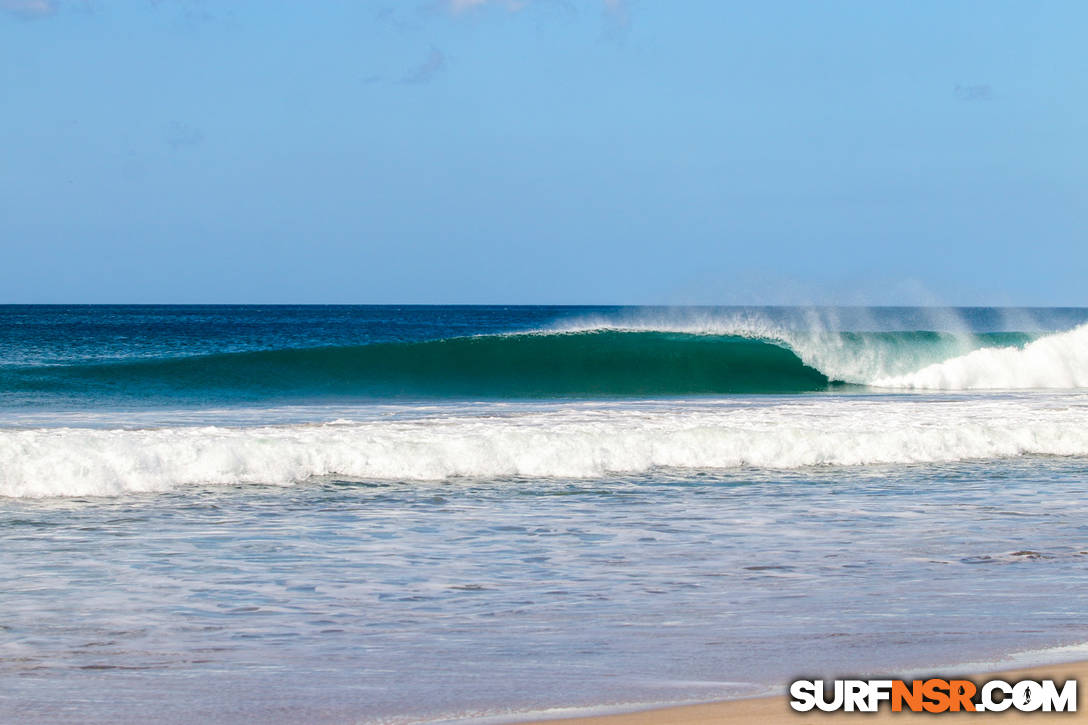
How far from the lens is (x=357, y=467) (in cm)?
979

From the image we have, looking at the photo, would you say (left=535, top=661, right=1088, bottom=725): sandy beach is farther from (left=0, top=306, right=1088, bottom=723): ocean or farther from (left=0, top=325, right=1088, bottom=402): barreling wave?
(left=0, top=325, right=1088, bottom=402): barreling wave

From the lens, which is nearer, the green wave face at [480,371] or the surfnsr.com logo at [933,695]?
the surfnsr.com logo at [933,695]

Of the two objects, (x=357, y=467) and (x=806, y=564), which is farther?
(x=357, y=467)

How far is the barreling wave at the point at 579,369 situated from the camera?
2072cm

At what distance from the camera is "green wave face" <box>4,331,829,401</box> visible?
814 inches

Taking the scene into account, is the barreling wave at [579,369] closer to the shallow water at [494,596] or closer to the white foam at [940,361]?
the white foam at [940,361]

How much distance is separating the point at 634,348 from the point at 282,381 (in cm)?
876

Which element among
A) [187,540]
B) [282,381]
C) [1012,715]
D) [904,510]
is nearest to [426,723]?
[1012,715]

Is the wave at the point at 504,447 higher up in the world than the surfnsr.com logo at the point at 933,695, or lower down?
higher up

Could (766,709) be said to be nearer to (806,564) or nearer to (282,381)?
(806,564)

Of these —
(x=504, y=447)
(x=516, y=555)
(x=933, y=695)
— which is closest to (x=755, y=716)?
(x=933, y=695)

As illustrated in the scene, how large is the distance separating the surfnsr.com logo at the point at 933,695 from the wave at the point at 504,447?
20.1 ft

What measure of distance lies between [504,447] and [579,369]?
14.6 meters

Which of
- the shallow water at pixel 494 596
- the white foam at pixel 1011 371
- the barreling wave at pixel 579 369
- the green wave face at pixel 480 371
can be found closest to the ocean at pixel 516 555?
the shallow water at pixel 494 596
